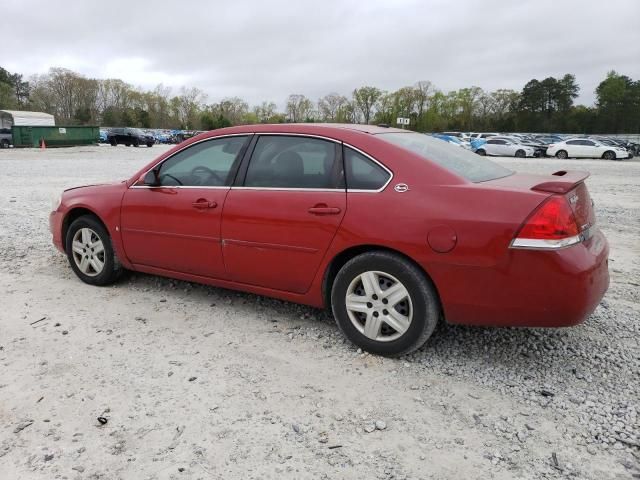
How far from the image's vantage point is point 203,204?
13.1ft

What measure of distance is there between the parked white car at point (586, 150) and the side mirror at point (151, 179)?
36.7m

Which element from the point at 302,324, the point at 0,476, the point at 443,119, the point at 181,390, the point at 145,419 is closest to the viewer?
the point at 0,476

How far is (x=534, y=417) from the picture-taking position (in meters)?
2.75

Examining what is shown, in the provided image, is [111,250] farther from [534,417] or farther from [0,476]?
[534,417]

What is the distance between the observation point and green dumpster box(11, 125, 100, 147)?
39.5 m

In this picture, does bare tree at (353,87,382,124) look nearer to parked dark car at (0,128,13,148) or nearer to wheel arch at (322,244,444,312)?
parked dark car at (0,128,13,148)

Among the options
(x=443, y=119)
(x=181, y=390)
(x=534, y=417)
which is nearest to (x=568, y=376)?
(x=534, y=417)

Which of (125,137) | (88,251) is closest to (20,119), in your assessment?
(125,137)

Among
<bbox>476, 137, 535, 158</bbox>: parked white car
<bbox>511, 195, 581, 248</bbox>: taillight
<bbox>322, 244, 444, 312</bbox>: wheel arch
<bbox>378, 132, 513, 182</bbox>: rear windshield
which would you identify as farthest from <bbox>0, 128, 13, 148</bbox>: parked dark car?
<bbox>511, 195, 581, 248</bbox>: taillight

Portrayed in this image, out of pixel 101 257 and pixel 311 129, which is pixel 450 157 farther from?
pixel 101 257

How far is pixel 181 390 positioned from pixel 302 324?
1.20m

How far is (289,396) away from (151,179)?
2.30 meters

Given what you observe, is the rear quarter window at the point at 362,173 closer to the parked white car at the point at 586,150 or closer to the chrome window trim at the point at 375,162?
the chrome window trim at the point at 375,162

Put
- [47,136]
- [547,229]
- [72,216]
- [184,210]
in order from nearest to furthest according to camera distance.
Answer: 1. [547,229]
2. [184,210]
3. [72,216]
4. [47,136]
